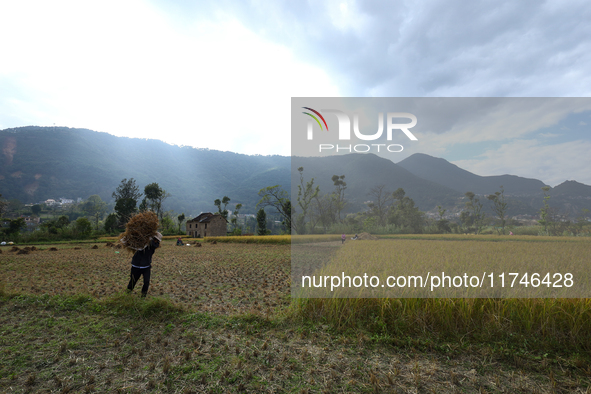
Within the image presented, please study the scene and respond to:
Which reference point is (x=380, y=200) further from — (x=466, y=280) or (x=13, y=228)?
(x=13, y=228)

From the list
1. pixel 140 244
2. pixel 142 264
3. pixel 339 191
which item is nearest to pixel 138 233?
pixel 140 244

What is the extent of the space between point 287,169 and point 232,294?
636 feet

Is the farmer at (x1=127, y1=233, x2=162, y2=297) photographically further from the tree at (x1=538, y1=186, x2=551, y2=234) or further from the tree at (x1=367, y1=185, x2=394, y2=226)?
the tree at (x1=538, y1=186, x2=551, y2=234)

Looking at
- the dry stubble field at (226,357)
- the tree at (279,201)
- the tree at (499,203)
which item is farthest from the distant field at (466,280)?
the tree at (279,201)

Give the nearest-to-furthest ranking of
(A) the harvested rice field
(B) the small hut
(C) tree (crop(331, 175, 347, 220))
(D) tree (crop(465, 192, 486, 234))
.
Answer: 1. (A) the harvested rice field
2. (D) tree (crop(465, 192, 486, 234))
3. (C) tree (crop(331, 175, 347, 220))
4. (B) the small hut

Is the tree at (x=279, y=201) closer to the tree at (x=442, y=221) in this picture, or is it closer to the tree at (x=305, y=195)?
the tree at (x=305, y=195)

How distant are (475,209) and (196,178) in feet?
661

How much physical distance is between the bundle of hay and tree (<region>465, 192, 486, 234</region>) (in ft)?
33.5

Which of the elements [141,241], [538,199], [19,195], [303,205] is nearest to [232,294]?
[141,241]

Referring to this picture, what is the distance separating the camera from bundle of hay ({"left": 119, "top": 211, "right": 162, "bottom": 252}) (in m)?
5.68

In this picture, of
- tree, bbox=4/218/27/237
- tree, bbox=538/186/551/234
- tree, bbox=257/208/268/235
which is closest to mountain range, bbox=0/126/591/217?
tree, bbox=538/186/551/234

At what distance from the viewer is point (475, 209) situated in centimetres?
948

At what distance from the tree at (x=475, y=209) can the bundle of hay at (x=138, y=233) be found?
10.2 metres

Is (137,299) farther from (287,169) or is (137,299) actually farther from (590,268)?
(287,169)
